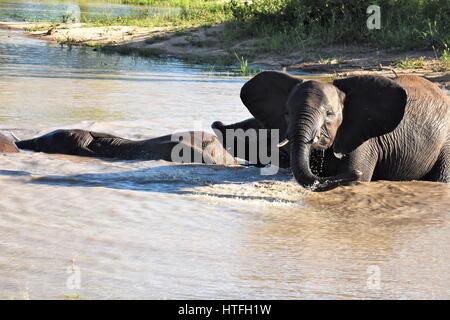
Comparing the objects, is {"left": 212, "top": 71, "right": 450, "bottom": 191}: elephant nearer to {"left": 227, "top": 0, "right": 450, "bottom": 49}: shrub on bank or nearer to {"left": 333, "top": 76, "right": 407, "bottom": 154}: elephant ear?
{"left": 333, "top": 76, "right": 407, "bottom": 154}: elephant ear

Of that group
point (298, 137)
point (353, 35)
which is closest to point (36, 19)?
point (353, 35)

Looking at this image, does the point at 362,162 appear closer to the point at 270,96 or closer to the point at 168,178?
the point at 270,96

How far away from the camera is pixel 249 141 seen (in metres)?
9.47

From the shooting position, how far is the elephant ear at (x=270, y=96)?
8453mm

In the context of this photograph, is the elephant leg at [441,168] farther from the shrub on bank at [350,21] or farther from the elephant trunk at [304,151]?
the shrub on bank at [350,21]

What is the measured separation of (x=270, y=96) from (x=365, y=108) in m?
0.88

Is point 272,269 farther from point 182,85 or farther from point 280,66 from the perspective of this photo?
point 280,66

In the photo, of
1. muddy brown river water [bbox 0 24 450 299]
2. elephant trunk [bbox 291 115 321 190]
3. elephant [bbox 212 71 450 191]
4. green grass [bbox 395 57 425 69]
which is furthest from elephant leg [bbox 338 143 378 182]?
green grass [bbox 395 57 425 69]

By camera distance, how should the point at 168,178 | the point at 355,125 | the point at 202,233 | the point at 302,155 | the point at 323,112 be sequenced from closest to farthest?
the point at 202,233, the point at 302,155, the point at 323,112, the point at 355,125, the point at 168,178

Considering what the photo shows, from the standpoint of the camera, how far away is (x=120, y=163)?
9.48 meters

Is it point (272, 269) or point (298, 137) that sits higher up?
point (298, 137)

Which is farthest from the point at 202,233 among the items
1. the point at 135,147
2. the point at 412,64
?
the point at 412,64

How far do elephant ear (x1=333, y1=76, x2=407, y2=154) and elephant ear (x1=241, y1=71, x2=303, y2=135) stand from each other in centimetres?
47
